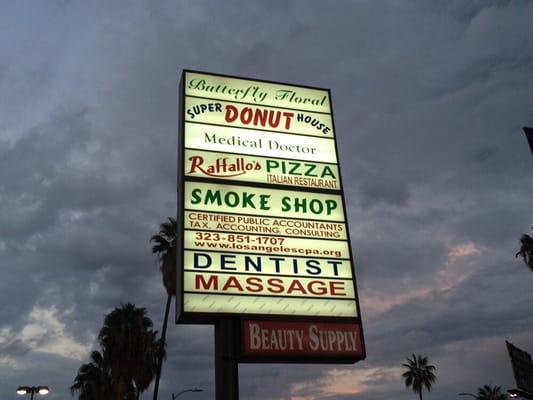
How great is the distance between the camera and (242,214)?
1307 cm

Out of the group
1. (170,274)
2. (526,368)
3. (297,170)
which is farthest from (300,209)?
(526,368)

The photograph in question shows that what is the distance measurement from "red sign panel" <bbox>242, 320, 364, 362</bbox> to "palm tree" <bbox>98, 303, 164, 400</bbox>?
72.0 ft

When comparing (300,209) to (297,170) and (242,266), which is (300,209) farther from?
(242,266)

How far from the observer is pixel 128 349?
3206 centimetres

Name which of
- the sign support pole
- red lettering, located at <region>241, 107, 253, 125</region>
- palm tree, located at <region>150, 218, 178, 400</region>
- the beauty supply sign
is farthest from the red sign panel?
palm tree, located at <region>150, 218, 178, 400</region>

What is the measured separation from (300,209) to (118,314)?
23.7 metres

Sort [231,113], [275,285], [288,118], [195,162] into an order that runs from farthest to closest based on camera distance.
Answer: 1. [288,118]
2. [231,113]
3. [195,162]
4. [275,285]

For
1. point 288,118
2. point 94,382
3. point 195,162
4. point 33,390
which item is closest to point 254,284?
point 195,162

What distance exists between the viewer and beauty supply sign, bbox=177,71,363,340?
12141 mm

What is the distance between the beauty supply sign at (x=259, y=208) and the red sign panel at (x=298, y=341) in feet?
0.32

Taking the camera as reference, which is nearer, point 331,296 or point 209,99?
point 331,296

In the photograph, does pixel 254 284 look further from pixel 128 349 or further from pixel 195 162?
pixel 128 349

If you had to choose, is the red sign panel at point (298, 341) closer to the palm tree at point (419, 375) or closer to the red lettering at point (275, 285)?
the red lettering at point (275, 285)

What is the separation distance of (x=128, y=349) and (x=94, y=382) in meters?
5.21
